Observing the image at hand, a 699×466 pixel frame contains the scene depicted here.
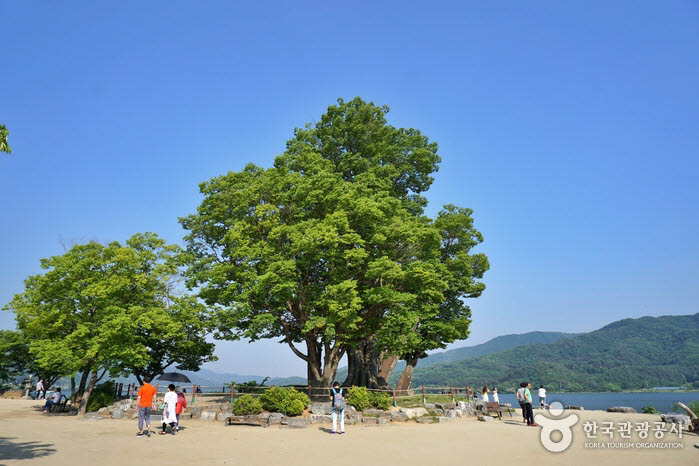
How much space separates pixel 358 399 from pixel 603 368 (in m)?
167

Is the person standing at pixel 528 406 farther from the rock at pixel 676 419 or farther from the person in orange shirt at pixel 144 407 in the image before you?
the person in orange shirt at pixel 144 407

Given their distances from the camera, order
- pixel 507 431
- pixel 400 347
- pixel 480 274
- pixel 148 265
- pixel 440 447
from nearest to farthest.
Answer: pixel 440 447
pixel 507 431
pixel 400 347
pixel 148 265
pixel 480 274

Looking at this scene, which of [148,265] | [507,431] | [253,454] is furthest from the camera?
[148,265]

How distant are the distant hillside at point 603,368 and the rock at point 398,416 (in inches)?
4050

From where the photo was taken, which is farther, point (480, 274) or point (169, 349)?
point (480, 274)

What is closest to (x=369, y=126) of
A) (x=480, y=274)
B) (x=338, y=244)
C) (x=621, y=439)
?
(x=338, y=244)

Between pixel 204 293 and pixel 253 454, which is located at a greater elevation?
pixel 204 293

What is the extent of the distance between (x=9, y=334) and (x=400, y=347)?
3045 centimetres

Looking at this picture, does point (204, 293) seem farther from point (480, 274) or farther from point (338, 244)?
point (480, 274)

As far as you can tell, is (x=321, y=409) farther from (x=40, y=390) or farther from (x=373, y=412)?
(x=40, y=390)

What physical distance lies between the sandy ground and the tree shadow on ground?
2cm

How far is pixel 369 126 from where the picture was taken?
3250 cm

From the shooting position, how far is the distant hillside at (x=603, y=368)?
141 m

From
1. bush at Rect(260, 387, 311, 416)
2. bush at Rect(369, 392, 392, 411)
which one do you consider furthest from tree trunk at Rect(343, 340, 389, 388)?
bush at Rect(260, 387, 311, 416)
